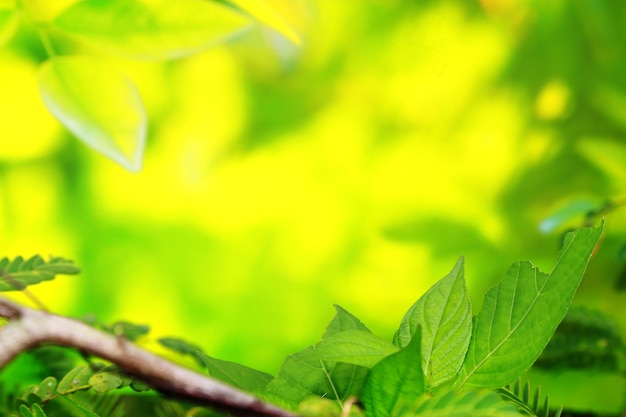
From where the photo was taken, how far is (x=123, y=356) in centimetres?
21

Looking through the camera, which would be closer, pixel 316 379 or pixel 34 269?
pixel 316 379

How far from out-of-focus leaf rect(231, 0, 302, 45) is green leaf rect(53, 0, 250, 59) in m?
0.01

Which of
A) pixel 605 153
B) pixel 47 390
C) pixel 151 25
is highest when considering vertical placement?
pixel 605 153

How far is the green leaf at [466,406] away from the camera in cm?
28

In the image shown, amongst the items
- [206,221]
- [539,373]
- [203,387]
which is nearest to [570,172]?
[539,373]

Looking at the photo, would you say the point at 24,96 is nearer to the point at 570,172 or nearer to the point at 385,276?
the point at 385,276

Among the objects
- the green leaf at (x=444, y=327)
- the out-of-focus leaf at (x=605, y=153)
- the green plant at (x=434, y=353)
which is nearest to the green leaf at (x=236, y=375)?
the green plant at (x=434, y=353)

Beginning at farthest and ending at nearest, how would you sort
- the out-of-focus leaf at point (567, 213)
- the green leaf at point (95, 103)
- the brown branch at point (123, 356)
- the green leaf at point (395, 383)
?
the out-of-focus leaf at point (567, 213) < the green leaf at point (95, 103) < the green leaf at point (395, 383) < the brown branch at point (123, 356)

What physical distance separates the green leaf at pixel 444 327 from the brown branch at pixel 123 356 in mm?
181

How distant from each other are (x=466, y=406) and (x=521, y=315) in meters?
0.12

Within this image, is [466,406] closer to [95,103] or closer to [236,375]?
[236,375]

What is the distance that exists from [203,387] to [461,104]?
733 mm

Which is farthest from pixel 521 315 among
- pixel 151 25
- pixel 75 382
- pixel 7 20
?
pixel 7 20

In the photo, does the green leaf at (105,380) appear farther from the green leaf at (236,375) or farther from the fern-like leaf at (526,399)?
the fern-like leaf at (526,399)
